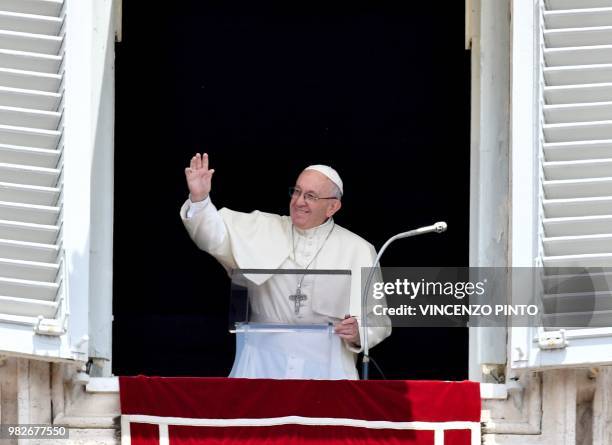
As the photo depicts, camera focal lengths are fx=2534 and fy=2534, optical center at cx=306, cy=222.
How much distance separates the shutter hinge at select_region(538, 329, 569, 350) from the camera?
25.9 ft

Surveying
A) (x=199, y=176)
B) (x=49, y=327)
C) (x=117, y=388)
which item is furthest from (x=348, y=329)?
(x=49, y=327)

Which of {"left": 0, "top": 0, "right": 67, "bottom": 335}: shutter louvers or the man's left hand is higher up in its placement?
{"left": 0, "top": 0, "right": 67, "bottom": 335}: shutter louvers

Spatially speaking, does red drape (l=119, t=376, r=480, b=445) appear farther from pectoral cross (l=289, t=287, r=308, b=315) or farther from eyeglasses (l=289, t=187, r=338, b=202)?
eyeglasses (l=289, t=187, r=338, b=202)

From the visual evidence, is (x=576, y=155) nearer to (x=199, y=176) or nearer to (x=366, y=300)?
(x=366, y=300)

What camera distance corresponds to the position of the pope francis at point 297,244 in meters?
8.72

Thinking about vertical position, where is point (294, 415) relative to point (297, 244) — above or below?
→ below

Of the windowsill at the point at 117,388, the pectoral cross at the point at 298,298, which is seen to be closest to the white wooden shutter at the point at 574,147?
the windowsill at the point at 117,388

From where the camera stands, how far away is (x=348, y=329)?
28.2 feet

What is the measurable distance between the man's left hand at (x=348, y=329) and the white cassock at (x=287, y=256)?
0.09ft

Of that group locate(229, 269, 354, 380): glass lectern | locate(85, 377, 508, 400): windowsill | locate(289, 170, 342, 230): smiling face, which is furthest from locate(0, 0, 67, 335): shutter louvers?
locate(289, 170, 342, 230): smiling face

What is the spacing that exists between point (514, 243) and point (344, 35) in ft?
7.58

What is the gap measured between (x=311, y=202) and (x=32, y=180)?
1.44 m

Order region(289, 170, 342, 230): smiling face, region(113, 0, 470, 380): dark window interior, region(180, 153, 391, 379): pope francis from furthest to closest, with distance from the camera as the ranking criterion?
region(113, 0, 470, 380): dark window interior, region(289, 170, 342, 230): smiling face, region(180, 153, 391, 379): pope francis

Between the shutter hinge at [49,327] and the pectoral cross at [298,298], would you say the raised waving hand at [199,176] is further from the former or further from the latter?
the shutter hinge at [49,327]
